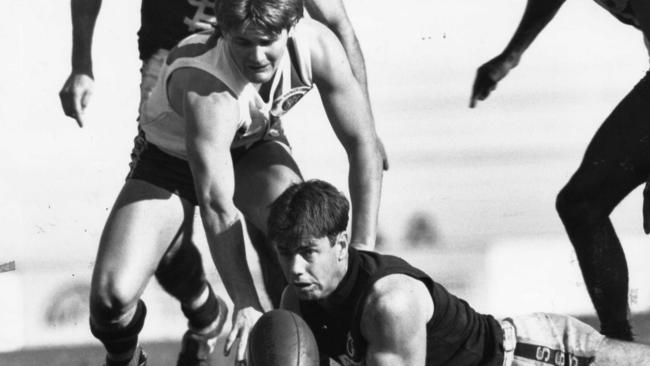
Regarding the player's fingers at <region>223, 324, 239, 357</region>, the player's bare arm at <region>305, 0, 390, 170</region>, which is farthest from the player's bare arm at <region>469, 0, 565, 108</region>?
the player's fingers at <region>223, 324, 239, 357</region>

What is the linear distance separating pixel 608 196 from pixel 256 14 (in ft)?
4.70

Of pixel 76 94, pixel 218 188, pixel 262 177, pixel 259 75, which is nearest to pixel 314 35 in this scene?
pixel 259 75

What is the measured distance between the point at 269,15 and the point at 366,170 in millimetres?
571

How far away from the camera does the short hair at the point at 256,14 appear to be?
3527 mm

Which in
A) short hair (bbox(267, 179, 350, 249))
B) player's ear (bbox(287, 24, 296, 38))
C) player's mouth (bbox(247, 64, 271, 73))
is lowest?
short hair (bbox(267, 179, 350, 249))

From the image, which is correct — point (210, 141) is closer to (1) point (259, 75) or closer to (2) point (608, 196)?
(1) point (259, 75)

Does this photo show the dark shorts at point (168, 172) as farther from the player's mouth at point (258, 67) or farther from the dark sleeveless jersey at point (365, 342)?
the dark sleeveless jersey at point (365, 342)

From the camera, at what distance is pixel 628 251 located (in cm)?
484

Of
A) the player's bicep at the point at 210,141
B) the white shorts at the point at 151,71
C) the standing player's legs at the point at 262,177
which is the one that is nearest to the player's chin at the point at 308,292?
the player's bicep at the point at 210,141

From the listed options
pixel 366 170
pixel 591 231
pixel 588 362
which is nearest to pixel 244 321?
pixel 366 170

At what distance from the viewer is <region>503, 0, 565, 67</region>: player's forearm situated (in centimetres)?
470

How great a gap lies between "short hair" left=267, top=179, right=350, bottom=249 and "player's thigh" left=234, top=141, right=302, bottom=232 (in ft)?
1.60

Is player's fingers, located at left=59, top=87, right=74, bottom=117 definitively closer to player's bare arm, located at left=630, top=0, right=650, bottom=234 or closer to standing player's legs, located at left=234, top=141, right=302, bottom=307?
standing player's legs, located at left=234, top=141, right=302, bottom=307

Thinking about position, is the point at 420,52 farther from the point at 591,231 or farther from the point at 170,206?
the point at 170,206
